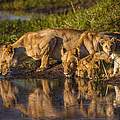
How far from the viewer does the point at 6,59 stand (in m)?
17.1

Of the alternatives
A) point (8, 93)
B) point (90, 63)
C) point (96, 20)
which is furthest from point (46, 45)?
point (96, 20)

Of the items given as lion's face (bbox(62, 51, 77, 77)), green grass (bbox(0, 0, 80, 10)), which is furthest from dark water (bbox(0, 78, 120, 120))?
green grass (bbox(0, 0, 80, 10))

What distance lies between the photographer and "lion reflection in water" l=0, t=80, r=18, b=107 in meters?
13.4

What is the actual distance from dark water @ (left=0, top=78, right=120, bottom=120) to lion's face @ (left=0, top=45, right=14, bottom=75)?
100cm

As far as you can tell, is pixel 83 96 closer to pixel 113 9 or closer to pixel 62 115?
pixel 62 115

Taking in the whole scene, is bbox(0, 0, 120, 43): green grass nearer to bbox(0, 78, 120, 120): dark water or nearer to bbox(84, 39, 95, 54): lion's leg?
bbox(84, 39, 95, 54): lion's leg

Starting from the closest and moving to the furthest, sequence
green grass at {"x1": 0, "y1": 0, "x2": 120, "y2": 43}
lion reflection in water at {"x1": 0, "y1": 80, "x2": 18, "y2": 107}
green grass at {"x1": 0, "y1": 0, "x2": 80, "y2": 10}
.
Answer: lion reflection in water at {"x1": 0, "y1": 80, "x2": 18, "y2": 107} → green grass at {"x1": 0, "y1": 0, "x2": 120, "y2": 43} → green grass at {"x1": 0, "y1": 0, "x2": 80, "y2": 10}

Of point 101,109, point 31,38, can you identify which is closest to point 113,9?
point 31,38

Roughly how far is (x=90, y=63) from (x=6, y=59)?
2.46 meters

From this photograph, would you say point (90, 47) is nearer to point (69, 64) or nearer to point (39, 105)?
point (69, 64)

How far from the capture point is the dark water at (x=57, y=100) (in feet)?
39.3

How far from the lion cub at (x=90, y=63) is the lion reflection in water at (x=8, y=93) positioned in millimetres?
1705

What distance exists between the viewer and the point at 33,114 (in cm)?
1216

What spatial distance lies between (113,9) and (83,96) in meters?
7.29
